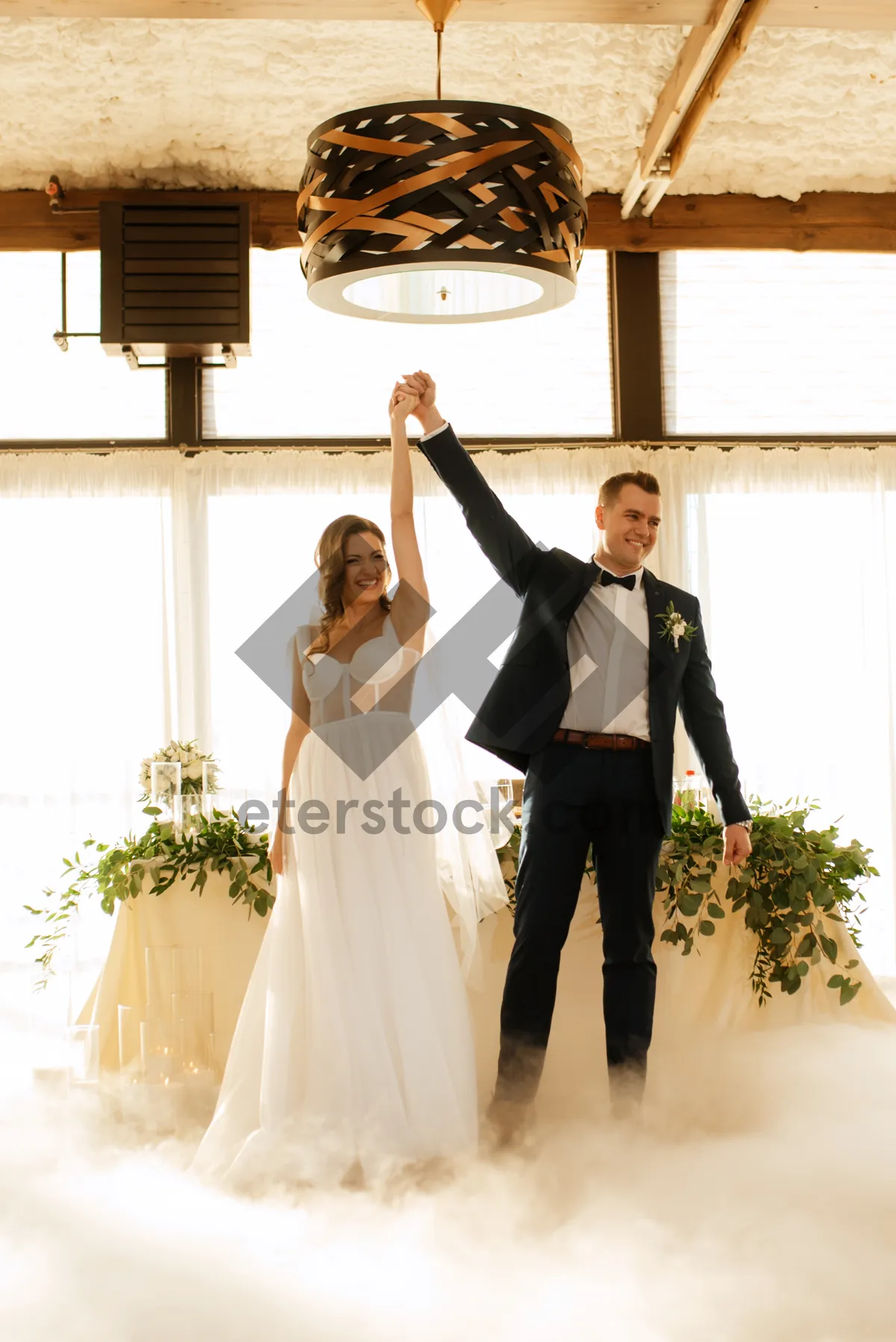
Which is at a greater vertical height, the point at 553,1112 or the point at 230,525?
the point at 230,525

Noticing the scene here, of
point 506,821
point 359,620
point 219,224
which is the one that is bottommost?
point 506,821

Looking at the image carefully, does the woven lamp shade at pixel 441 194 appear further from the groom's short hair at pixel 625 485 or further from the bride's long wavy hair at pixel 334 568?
the groom's short hair at pixel 625 485

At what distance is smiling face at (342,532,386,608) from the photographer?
8.81 ft

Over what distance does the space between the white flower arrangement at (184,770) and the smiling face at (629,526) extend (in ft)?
4.28

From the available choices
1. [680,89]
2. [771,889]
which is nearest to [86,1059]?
[771,889]

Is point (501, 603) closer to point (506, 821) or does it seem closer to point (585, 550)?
point (585, 550)

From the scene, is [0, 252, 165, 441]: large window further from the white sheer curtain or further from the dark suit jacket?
the dark suit jacket

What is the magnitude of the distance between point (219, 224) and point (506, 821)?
3.22 m

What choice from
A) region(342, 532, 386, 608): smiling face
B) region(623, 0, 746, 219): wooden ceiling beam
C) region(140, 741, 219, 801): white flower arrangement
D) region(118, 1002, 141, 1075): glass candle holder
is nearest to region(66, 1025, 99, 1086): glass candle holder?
region(118, 1002, 141, 1075): glass candle holder

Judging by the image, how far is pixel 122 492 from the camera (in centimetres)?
515

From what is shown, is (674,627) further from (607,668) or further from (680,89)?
(680,89)

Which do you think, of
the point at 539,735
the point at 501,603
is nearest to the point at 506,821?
the point at 539,735

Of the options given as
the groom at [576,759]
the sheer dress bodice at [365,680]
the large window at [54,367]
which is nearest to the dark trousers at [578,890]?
the groom at [576,759]

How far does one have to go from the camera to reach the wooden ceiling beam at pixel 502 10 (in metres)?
3.44
